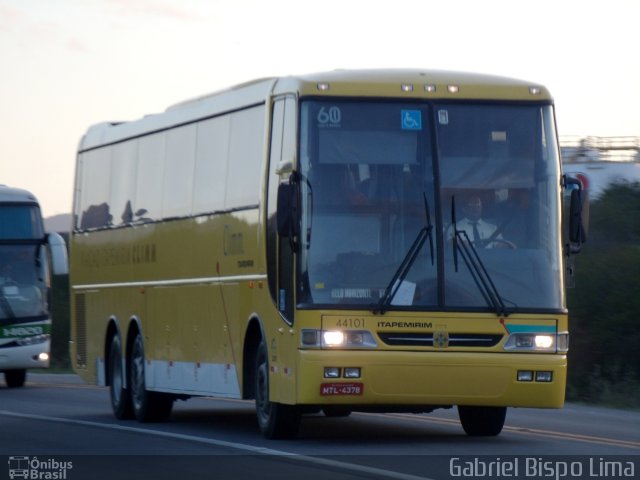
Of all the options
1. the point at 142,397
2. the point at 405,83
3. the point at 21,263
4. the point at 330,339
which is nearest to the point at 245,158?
the point at 405,83

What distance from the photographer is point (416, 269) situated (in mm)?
14508

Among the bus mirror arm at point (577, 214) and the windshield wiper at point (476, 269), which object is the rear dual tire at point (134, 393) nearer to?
the windshield wiper at point (476, 269)

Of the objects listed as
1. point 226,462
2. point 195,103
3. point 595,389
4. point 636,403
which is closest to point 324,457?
point 226,462

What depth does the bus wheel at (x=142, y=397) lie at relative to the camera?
19.7 m

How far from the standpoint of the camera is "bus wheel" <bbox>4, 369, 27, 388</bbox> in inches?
1211

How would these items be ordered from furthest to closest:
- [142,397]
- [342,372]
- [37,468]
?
[142,397], [342,372], [37,468]

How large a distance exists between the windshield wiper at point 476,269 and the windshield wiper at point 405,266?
0.24m

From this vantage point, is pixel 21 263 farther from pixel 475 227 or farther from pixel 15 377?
pixel 475 227

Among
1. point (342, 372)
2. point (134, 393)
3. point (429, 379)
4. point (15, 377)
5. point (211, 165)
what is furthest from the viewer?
point (15, 377)

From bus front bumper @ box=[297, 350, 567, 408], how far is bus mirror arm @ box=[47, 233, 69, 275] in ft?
54.2

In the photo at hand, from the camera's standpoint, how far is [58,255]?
101 feet

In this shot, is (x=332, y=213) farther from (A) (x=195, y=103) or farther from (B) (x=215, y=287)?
(A) (x=195, y=103)
